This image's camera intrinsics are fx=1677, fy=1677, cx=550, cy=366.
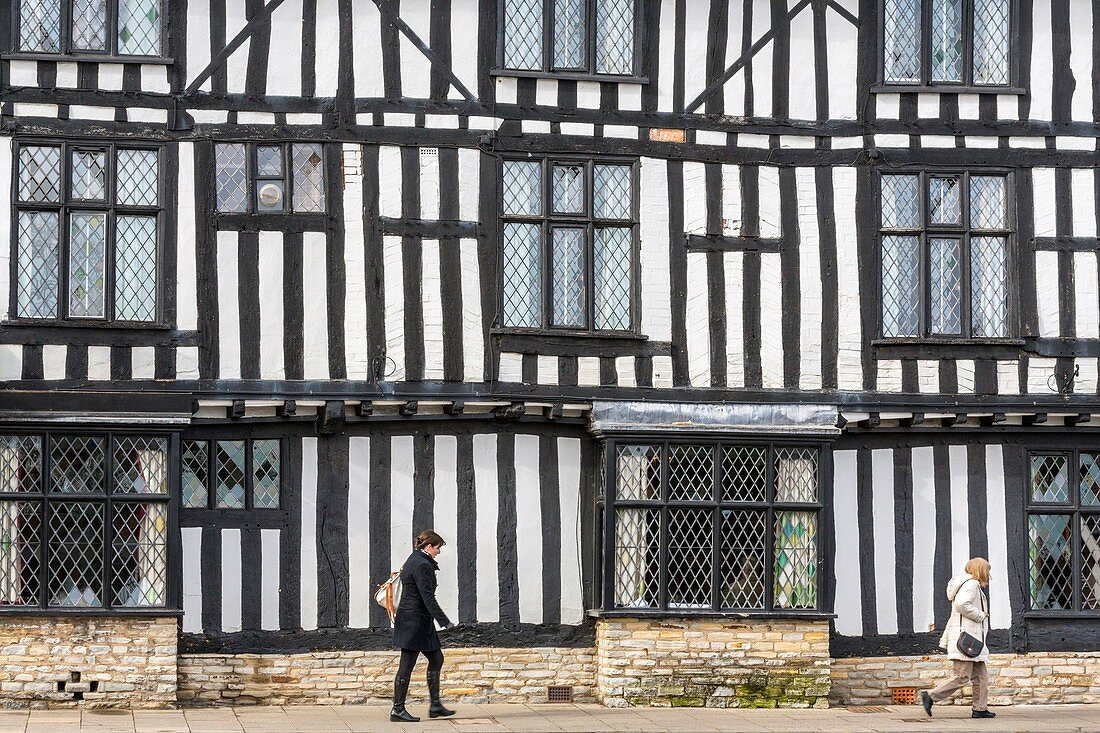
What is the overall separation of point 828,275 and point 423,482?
13.7 ft

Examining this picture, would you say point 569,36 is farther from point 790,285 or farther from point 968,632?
point 968,632

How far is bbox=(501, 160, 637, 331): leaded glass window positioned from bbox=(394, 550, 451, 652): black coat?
2.82 m

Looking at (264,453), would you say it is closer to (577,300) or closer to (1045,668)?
(577,300)

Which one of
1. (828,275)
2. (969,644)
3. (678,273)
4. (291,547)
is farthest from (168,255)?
(969,644)

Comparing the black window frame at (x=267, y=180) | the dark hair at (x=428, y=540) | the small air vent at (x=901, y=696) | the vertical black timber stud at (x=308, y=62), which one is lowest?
the small air vent at (x=901, y=696)

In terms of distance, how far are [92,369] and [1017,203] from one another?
8550 mm

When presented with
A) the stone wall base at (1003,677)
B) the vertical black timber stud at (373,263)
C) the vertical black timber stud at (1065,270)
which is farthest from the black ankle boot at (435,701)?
the vertical black timber stud at (1065,270)

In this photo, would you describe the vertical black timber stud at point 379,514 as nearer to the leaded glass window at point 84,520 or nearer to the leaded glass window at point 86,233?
the leaded glass window at point 84,520

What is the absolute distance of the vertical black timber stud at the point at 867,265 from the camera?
50.8 feet

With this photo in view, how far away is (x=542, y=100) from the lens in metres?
15.3

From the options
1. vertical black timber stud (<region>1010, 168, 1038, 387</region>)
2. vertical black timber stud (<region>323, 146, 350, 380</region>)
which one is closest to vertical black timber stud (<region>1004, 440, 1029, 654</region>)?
vertical black timber stud (<region>1010, 168, 1038, 387</region>)

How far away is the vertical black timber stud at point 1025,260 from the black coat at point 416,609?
603 centimetres

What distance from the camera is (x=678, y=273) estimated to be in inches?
603

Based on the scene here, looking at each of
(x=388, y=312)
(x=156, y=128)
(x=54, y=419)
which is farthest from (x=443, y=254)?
Result: (x=54, y=419)
